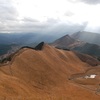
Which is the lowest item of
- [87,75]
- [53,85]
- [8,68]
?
[87,75]

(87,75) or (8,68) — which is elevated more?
(8,68)

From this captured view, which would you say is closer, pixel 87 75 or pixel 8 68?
pixel 8 68

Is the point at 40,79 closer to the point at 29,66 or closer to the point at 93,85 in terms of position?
the point at 29,66

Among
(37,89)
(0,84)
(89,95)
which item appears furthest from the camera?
(89,95)

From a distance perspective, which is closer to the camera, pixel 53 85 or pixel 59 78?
pixel 53 85

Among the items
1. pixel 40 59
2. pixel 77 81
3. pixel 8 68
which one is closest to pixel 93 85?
pixel 77 81

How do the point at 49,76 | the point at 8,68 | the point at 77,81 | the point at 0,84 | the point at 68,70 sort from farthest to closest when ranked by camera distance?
1. the point at 68,70
2. the point at 77,81
3. the point at 49,76
4. the point at 8,68
5. the point at 0,84

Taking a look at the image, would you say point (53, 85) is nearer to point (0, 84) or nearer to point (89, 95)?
point (89, 95)

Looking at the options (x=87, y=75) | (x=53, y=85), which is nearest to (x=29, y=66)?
(x=53, y=85)

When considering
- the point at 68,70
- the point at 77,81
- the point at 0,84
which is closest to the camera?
the point at 0,84
